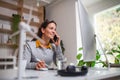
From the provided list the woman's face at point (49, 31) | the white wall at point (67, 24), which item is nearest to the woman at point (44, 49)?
the woman's face at point (49, 31)

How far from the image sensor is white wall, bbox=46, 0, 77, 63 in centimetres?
336

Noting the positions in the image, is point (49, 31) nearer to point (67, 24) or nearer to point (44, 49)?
point (44, 49)

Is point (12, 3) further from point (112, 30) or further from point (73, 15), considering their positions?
point (112, 30)

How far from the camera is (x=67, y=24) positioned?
11.6 feet

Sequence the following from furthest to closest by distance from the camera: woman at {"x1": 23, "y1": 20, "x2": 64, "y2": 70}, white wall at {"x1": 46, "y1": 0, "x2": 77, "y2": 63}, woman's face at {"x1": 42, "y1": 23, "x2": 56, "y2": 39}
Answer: white wall at {"x1": 46, "y1": 0, "x2": 77, "y2": 63} < woman's face at {"x1": 42, "y1": 23, "x2": 56, "y2": 39} < woman at {"x1": 23, "y1": 20, "x2": 64, "y2": 70}

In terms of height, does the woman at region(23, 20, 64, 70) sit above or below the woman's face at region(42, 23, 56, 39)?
below

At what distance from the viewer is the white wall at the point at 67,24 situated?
336 centimetres

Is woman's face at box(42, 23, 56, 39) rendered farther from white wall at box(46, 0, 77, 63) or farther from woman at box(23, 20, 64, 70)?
white wall at box(46, 0, 77, 63)

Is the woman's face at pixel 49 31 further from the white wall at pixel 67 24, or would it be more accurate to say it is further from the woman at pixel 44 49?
the white wall at pixel 67 24

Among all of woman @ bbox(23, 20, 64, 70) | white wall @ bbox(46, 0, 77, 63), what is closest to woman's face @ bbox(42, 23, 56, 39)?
woman @ bbox(23, 20, 64, 70)

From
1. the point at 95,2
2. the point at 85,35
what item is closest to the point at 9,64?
the point at 85,35

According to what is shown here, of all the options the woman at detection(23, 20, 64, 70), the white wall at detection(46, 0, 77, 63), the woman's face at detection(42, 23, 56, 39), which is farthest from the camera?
the white wall at detection(46, 0, 77, 63)

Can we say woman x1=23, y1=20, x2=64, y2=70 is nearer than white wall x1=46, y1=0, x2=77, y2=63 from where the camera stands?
Yes

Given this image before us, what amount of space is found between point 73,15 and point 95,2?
0.56 metres
